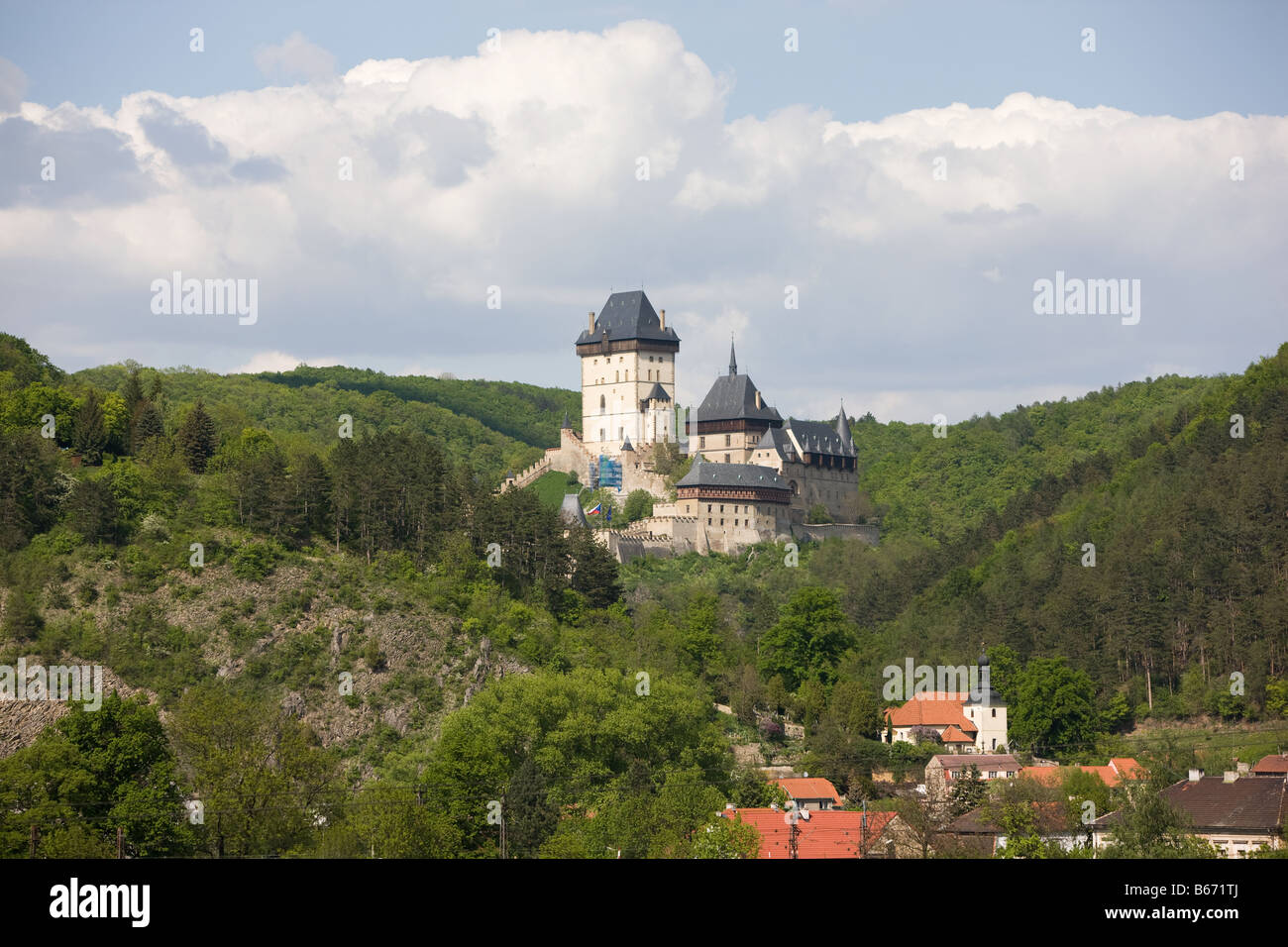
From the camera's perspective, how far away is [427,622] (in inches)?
2554

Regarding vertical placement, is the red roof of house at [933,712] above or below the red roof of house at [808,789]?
above

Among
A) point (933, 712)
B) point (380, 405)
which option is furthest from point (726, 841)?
point (380, 405)

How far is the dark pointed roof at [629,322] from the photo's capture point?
127 metres

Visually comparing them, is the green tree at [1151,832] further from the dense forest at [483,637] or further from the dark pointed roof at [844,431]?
the dark pointed roof at [844,431]

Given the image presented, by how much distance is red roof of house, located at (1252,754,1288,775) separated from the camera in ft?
181

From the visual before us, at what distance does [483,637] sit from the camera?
213ft

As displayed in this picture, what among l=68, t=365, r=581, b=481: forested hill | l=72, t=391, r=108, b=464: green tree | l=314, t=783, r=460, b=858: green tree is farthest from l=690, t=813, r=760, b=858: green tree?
l=68, t=365, r=581, b=481: forested hill

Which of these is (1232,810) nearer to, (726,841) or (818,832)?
(818,832)

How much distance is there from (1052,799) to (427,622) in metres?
26.0

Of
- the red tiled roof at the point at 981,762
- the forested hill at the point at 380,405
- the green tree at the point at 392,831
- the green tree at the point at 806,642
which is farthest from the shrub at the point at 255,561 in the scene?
the red tiled roof at the point at 981,762

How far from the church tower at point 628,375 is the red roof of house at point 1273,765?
229 ft

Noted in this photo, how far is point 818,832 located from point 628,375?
3163 inches

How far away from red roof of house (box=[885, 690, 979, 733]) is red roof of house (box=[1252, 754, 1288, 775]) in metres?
17.3

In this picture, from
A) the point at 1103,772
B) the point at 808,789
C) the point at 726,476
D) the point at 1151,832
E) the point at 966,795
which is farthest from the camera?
the point at 726,476
